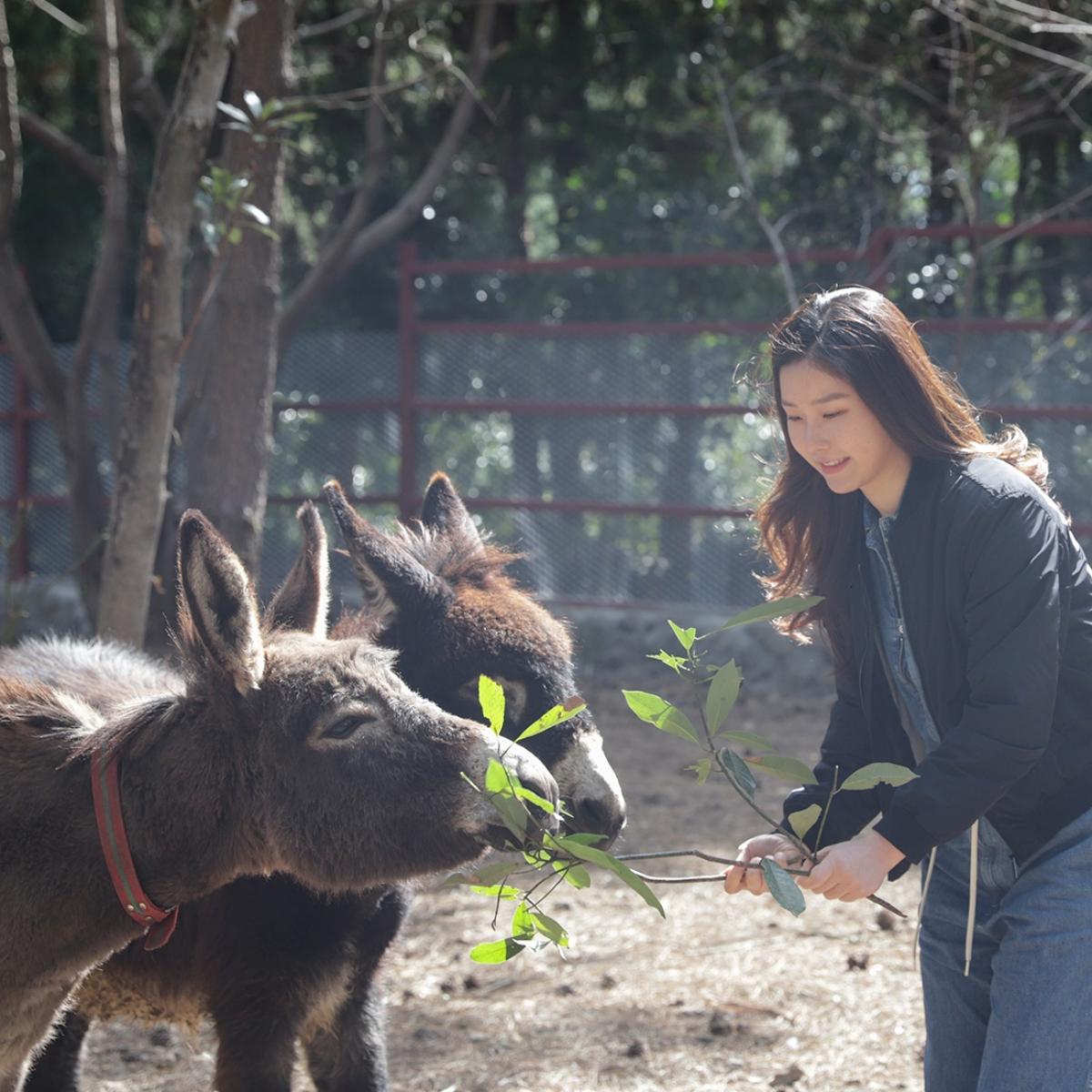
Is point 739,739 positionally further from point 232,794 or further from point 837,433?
point 232,794

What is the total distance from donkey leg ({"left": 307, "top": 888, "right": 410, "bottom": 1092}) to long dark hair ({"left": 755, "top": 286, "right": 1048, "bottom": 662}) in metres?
1.25

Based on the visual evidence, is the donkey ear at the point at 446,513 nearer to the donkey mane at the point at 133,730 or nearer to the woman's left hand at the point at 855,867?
the donkey mane at the point at 133,730

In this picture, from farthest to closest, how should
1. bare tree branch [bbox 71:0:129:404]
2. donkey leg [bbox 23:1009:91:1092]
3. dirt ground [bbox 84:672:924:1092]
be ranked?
bare tree branch [bbox 71:0:129:404], dirt ground [bbox 84:672:924:1092], donkey leg [bbox 23:1009:91:1092]

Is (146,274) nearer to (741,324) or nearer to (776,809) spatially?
(776,809)

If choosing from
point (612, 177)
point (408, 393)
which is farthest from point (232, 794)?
point (612, 177)

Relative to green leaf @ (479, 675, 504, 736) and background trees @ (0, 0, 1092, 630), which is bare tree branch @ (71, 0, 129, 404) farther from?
green leaf @ (479, 675, 504, 736)

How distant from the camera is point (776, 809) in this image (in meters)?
5.95

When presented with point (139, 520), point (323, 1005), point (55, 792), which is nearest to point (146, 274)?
point (139, 520)

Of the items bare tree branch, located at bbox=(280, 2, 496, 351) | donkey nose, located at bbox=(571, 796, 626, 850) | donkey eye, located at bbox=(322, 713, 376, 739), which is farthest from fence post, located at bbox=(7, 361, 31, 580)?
donkey eye, located at bbox=(322, 713, 376, 739)

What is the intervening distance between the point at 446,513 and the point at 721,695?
164 centimetres

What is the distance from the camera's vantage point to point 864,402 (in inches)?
88.1

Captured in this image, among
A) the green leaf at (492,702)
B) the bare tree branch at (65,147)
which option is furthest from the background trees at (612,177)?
the green leaf at (492,702)

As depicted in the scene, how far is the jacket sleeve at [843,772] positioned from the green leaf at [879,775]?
0.23 m

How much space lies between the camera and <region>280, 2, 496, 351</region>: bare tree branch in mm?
7176
